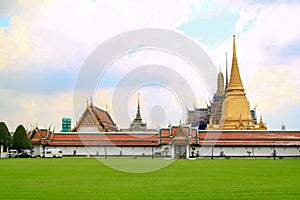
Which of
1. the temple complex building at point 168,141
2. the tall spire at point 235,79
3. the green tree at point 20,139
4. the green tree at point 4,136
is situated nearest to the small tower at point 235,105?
the tall spire at point 235,79

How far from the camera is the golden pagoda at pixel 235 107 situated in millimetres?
78688

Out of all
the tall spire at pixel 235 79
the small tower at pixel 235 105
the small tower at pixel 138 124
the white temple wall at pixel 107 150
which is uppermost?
the tall spire at pixel 235 79

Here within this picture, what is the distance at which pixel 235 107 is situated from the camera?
264 ft

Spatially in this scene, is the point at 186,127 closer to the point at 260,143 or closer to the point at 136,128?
the point at 260,143

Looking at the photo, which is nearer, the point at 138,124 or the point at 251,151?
the point at 251,151

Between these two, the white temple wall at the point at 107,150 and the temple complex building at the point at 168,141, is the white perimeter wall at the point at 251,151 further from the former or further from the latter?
the white temple wall at the point at 107,150

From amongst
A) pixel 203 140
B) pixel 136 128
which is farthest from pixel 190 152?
pixel 136 128

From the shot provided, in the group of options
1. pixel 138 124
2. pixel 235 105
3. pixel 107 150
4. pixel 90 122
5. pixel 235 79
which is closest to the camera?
pixel 107 150

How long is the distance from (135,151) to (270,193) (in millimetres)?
53434

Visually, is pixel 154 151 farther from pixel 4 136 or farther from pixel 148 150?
pixel 4 136

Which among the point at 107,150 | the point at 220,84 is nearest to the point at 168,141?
the point at 107,150

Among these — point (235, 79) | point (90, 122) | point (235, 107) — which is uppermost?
point (235, 79)

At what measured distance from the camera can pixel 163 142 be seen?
6512cm

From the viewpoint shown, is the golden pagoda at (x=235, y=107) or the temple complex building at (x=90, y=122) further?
the golden pagoda at (x=235, y=107)
